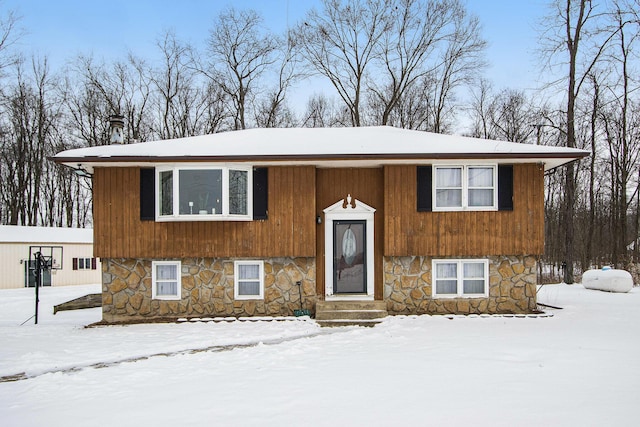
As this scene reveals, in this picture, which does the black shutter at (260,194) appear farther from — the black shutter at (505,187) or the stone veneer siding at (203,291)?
the black shutter at (505,187)

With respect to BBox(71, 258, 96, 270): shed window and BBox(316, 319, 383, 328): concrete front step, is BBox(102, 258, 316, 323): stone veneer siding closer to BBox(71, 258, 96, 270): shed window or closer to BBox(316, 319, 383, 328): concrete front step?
BBox(316, 319, 383, 328): concrete front step

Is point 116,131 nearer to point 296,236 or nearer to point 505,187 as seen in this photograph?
point 296,236

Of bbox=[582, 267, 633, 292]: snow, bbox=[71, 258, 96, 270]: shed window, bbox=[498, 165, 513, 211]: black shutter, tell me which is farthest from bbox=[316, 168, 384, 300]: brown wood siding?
bbox=[71, 258, 96, 270]: shed window

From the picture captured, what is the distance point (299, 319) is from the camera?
10516 millimetres

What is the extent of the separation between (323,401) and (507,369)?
2.91 m

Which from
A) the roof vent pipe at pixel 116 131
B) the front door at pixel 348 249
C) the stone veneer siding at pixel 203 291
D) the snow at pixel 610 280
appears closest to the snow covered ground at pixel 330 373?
the stone veneer siding at pixel 203 291

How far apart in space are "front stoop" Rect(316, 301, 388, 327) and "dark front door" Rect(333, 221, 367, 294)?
77cm

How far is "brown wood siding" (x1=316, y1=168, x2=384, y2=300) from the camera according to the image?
1144 centimetres

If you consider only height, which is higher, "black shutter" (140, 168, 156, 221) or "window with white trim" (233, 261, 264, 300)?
"black shutter" (140, 168, 156, 221)

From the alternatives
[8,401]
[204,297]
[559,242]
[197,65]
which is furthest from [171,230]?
[559,242]

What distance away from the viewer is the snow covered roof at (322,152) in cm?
1034

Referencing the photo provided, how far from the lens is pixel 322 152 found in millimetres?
10547

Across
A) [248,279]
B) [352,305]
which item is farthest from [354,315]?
[248,279]

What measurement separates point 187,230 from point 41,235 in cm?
1590
